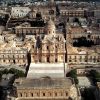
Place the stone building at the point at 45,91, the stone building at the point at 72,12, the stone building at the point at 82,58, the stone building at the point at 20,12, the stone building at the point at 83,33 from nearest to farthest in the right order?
the stone building at the point at 45,91 < the stone building at the point at 82,58 < the stone building at the point at 83,33 < the stone building at the point at 20,12 < the stone building at the point at 72,12

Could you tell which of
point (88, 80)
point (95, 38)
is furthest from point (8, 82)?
point (95, 38)

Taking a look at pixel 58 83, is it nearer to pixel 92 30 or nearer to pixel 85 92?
pixel 85 92

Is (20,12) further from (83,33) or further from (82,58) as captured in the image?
(82,58)

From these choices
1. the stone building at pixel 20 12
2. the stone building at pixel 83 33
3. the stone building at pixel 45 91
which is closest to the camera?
the stone building at pixel 45 91

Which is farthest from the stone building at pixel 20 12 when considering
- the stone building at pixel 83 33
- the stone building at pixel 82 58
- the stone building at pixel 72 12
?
the stone building at pixel 82 58

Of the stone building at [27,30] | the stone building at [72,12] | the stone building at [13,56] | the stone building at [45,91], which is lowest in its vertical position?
the stone building at [72,12]

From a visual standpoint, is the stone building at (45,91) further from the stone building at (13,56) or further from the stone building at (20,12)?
the stone building at (20,12)

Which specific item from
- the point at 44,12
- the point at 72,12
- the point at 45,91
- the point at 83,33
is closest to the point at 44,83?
the point at 45,91

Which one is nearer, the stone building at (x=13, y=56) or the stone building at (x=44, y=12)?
the stone building at (x=13, y=56)

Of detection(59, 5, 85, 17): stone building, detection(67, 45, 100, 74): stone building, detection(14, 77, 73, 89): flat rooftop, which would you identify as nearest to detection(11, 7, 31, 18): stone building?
detection(59, 5, 85, 17): stone building

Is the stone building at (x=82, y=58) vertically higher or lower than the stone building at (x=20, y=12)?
higher
